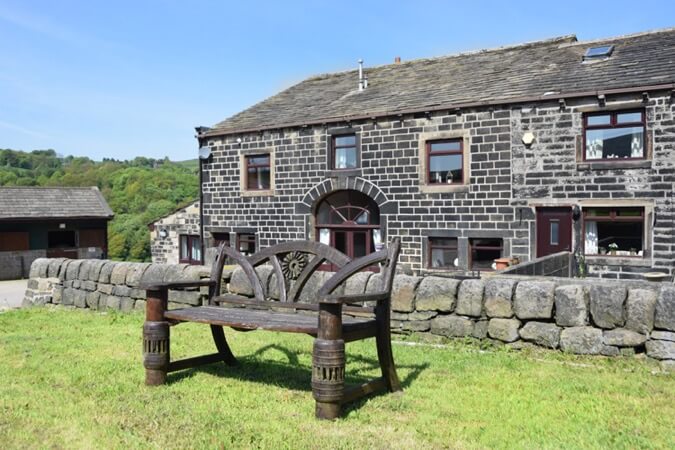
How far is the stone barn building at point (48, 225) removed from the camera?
2634 centimetres

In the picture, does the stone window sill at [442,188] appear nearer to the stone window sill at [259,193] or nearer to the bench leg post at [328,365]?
the stone window sill at [259,193]

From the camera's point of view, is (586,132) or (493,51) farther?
(493,51)

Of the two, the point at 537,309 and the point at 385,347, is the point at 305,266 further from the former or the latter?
the point at 537,309

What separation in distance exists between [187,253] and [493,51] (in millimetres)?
14588

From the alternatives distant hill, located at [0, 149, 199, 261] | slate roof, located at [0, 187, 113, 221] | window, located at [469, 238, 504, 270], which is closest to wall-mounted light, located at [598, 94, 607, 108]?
window, located at [469, 238, 504, 270]

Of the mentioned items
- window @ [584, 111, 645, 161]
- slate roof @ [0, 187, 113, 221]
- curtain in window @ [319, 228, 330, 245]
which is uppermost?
window @ [584, 111, 645, 161]

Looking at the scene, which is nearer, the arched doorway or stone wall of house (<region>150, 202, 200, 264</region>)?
the arched doorway

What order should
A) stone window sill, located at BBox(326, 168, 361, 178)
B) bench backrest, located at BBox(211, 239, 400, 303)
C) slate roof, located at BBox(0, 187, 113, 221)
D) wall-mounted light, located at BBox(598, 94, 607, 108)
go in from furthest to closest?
1. slate roof, located at BBox(0, 187, 113, 221)
2. stone window sill, located at BBox(326, 168, 361, 178)
3. wall-mounted light, located at BBox(598, 94, 607, 108)
4. bench backrest, located at BBox(211, 239, 400, 303)

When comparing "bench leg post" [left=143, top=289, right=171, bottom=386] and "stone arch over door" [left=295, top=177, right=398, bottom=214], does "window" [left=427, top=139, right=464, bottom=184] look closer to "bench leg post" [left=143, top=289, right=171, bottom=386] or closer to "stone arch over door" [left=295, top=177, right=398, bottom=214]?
"stone arch over door" [left=295, top=177, right=398, bottom=214]

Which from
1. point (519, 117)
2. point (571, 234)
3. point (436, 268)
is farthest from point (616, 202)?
point (436, 268)

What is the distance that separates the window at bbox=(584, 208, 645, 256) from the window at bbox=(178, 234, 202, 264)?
15.8 m

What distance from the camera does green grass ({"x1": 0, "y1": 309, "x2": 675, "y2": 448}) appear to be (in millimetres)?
3693

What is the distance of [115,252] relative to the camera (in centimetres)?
5334

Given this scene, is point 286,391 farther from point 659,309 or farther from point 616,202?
point 616,202
